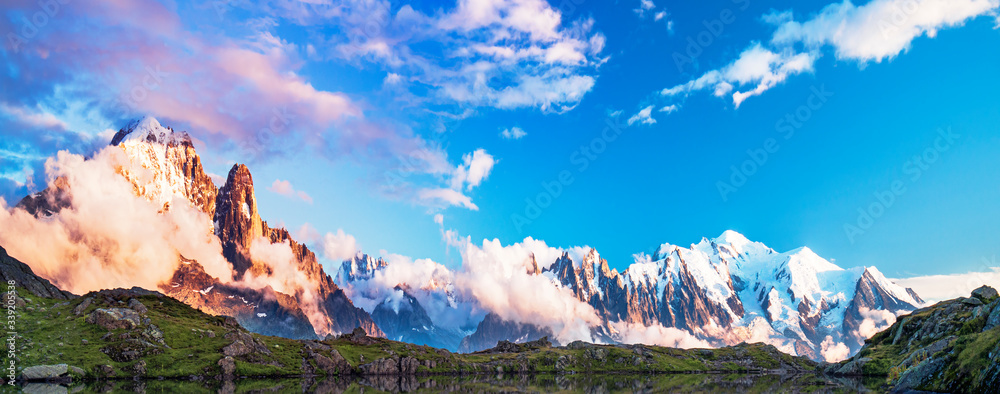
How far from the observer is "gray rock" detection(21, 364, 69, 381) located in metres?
110

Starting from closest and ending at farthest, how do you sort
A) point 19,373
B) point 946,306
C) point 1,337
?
point 19,373 < point 1,337 < point 946,306

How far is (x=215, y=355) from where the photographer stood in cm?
15775

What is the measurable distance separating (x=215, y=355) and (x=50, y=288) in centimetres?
8093

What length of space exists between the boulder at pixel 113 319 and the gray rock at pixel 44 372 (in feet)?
112

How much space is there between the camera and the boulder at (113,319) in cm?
14962

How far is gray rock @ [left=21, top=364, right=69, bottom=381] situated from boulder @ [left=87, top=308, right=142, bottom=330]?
34123 millimetres

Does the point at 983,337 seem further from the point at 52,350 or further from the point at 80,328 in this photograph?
the point at 80,328

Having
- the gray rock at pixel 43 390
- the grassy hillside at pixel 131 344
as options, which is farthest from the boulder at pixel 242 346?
the gray rock at pixel 43 390

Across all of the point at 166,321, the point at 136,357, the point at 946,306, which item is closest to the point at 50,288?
the point at 166,321

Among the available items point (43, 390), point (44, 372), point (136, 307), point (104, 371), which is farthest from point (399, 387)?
point (136, 307)

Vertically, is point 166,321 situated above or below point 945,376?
above

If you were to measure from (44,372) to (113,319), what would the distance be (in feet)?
131

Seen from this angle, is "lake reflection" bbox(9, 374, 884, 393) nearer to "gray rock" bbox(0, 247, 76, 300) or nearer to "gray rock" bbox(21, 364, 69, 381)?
"gray rock" bbox(21, 364, 69, 381)

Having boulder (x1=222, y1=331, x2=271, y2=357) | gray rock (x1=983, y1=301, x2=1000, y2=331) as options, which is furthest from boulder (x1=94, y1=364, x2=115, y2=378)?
gray rock (x1=983, y1=301, x2=1000, y2=331)
